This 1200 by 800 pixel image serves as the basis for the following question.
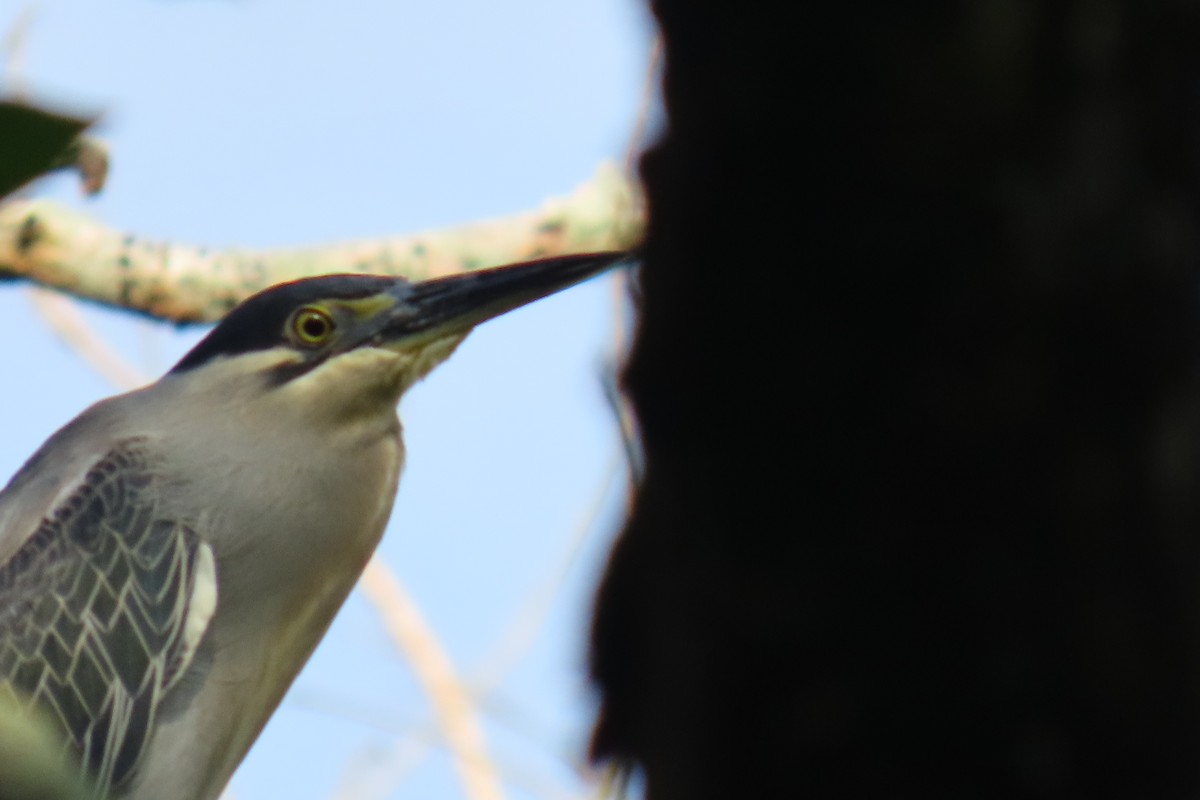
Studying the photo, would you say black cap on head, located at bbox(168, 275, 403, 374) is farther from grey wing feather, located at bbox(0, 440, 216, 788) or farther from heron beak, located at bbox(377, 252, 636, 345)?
grey wing feather, located at bbox(0, 440, 216, 788)

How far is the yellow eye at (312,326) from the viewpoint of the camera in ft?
12.3

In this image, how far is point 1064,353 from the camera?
81cm

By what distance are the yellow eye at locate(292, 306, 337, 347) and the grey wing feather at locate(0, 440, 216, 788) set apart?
461 mm

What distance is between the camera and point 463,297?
3.82 meters

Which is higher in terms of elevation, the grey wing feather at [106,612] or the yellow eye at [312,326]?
the yellow eye at [312,326]

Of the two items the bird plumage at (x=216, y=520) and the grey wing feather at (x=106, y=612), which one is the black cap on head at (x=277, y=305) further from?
the grey wing feather at (x=106, y=612)

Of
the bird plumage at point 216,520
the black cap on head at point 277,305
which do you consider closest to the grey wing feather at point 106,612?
the bird plumage at point 216,520

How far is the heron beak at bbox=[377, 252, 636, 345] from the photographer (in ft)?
12.3

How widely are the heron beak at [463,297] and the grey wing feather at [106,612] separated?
26.3 inches

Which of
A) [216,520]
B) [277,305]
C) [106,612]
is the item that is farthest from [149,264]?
[106,612]

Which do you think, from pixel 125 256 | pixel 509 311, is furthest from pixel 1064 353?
pixel 125 256

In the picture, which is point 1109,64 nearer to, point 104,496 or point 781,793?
point 781,793

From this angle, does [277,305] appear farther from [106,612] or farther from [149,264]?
[106,612]

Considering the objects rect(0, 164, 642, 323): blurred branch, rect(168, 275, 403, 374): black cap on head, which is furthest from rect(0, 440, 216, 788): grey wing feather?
rect(0, 164, 642, 323): blurred branch
